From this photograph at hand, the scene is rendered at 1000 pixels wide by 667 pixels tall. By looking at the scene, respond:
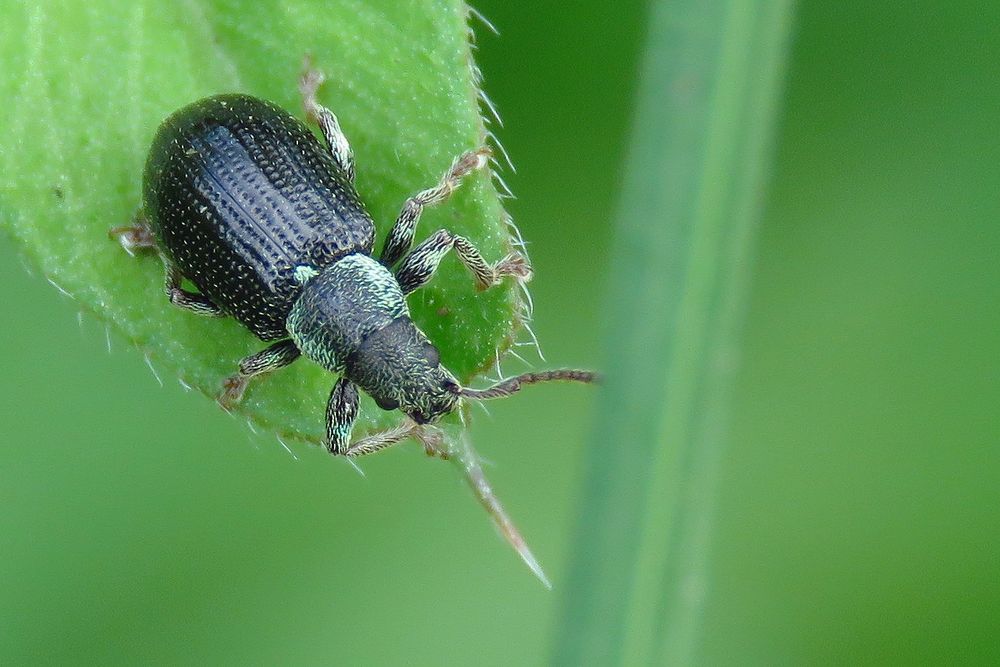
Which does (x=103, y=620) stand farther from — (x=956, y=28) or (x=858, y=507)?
(x=956, y=28)

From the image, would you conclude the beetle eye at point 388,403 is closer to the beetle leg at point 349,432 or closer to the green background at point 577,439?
the beetle leg at point 349,432

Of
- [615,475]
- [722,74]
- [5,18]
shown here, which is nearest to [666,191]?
[722,74]

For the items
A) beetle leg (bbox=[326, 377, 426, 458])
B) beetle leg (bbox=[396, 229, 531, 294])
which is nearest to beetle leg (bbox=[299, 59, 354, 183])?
beetle leg (bbox=[396, 229, 531, 294])

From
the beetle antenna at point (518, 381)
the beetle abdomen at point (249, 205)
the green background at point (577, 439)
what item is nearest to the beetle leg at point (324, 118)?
the beetle abdomen at point (249, 205)

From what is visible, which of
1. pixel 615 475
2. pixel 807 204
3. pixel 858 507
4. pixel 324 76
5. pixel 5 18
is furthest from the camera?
pixel 807 204

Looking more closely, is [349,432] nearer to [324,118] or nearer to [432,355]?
[432,355]

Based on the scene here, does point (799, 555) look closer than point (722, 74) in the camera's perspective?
No
